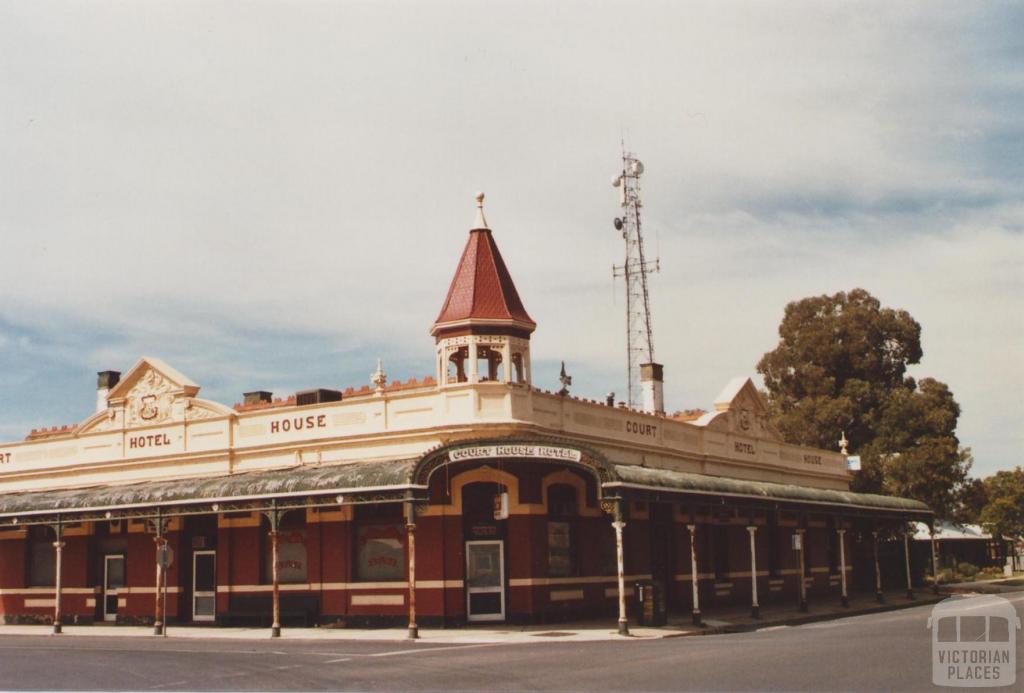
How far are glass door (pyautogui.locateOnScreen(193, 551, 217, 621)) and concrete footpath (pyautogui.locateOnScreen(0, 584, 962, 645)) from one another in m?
0.69

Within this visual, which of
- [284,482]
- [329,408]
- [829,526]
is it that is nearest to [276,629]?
[284,482]

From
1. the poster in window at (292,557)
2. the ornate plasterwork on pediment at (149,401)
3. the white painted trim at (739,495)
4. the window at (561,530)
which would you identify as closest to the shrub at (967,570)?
the white painted trim at (739,495)

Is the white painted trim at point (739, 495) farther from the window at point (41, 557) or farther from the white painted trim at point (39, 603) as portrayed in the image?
the window at point (41, 557)

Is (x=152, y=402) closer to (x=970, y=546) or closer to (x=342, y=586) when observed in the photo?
(x=342, y=586)

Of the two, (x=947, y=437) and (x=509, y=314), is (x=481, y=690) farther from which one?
(x=947, y=437)

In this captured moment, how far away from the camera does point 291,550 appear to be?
102ft

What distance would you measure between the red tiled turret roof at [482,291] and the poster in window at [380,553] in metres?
5.52

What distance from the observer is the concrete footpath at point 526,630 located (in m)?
25.5

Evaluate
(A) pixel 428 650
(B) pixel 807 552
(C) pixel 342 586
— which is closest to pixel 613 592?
(C) pixel 342 586

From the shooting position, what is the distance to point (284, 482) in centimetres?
2803

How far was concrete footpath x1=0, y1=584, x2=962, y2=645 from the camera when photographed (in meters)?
25.5

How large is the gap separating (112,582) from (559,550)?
570 inches

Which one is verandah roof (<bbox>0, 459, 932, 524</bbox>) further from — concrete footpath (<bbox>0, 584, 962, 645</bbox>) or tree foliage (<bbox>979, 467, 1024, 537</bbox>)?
tree foliage (<bbox>979, 467, 1024, 537</bbox>)

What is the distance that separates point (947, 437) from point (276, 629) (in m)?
39.2
